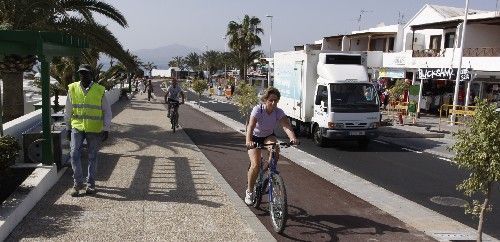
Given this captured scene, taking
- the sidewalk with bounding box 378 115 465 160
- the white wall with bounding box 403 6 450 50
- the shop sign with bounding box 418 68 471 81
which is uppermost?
the white wall with bounding box 403 6 450 50

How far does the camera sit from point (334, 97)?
1339cm

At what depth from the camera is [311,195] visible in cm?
786

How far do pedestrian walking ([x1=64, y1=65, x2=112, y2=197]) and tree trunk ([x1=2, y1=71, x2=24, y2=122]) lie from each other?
5.95 metres

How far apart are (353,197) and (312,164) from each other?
9.74 feet

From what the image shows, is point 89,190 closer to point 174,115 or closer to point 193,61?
point 174,115

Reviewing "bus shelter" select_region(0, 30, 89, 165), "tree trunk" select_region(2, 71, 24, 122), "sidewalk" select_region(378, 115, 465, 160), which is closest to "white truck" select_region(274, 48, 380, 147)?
"sidewalk" select_region(378, 115, 465, 160)

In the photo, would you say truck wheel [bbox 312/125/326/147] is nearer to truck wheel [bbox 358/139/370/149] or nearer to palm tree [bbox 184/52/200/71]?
truck wheel [bbox 358/139/370/149]

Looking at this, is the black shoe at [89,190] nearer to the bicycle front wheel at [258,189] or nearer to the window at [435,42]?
the bicycle front wheel at [258,189]

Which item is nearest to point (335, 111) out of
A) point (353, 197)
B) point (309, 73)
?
point (309, 73)

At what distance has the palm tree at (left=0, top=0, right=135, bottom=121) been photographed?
11.3 meters

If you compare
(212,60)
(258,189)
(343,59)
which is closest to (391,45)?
(343,59)

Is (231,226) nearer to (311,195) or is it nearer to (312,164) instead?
(311,195)

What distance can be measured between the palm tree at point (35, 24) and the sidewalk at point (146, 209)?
3.97m

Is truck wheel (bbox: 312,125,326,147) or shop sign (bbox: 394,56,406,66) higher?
shop sign (bbox: 394,56,406,66)
